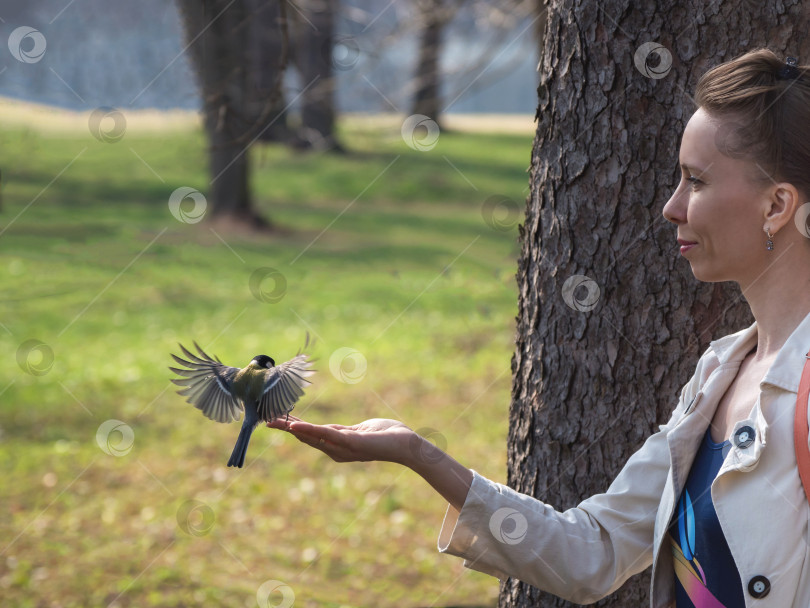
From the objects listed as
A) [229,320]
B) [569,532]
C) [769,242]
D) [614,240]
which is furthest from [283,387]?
[229,320]

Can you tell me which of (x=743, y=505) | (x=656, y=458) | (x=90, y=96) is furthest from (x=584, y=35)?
(x=90, y=96)

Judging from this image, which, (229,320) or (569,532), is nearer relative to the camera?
(569,532)

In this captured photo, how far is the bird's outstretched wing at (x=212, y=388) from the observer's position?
160 centimetres

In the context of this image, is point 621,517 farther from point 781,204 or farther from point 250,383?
point 250,383

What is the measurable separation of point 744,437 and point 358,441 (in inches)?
29.7

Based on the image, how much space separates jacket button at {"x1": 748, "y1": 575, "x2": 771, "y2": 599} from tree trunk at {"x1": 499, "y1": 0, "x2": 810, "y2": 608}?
922 mm

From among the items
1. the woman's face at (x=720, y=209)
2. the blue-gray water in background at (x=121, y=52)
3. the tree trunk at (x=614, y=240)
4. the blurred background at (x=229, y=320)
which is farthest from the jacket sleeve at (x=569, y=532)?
the blue-gray water in background at (x=121, y=52)

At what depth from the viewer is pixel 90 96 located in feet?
47.8

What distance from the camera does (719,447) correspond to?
177cm

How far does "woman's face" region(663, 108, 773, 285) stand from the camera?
169 centimetres

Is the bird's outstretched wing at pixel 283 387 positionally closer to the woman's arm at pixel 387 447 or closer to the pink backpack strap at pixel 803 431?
the woman's arm at pixel 387 447

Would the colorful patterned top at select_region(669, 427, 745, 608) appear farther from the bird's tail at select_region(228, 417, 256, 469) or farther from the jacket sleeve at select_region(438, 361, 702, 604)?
the bird's tail at select_region(228, 417, 256, 469)

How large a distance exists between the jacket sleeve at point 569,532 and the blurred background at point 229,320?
1.33 m

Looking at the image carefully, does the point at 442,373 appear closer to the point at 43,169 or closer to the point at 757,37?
the point at 757,37
